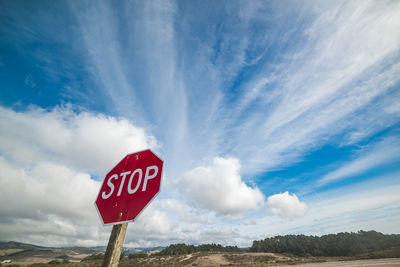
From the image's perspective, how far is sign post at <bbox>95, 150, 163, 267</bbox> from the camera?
252 cm

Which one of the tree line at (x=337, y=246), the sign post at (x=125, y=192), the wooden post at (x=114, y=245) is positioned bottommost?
the wooden post at (x=114, y=245)

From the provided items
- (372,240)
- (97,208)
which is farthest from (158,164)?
(372,240)

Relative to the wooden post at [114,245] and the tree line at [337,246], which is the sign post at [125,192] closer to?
the wooden post at [114,245]

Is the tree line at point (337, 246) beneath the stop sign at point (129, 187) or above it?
above

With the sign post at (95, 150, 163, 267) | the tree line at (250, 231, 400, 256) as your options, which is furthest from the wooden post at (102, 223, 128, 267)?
the tree line at (250, 231, 400, 256)

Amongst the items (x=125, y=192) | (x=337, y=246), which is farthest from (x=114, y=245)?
(x=337, y=246)

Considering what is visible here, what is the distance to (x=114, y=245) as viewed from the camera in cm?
248

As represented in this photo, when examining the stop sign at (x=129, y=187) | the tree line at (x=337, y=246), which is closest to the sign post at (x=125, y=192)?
the stop sign at (x=129, y=187)

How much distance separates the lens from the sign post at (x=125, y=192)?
A: 2516 mm

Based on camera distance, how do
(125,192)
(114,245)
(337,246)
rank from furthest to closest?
(337,246)
(125,192)
(114,245)

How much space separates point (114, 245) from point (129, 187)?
2.67 ft

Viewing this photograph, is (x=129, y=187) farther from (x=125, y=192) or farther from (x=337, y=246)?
(x=337, y=246)

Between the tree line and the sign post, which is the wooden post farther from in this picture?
the tree line

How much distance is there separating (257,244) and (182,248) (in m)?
49.2
